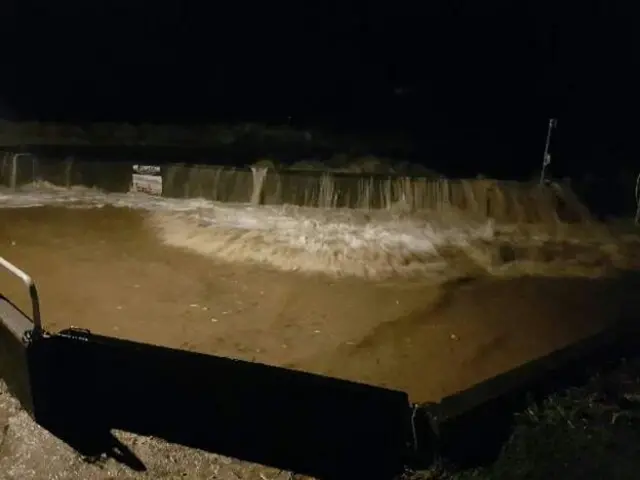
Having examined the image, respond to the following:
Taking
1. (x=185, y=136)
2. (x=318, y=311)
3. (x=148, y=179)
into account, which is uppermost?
(x=185, y=136)

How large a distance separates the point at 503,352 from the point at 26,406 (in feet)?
10.1

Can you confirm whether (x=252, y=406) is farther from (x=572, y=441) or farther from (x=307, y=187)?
(x=307, y=187)

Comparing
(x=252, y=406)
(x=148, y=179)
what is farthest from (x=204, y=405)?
(x=148, y=179)

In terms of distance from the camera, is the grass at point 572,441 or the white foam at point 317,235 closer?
the grass at point 572,441

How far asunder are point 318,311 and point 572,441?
2.64 metres

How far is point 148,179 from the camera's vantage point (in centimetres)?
895

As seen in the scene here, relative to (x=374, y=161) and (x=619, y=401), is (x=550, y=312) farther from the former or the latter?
(x=374, y=161)

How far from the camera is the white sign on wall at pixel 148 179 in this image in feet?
29.2

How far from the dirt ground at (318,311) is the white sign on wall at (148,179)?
5.66ft

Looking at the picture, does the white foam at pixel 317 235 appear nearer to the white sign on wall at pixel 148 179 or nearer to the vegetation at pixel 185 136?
the white sign on wall at pixel 148 179

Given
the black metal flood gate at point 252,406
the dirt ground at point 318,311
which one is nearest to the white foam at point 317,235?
the dirt ground at point 318,311

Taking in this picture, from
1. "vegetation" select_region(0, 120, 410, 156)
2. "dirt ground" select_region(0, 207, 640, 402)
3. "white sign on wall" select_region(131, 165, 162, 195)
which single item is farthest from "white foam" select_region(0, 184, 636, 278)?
"vegetation" select_region(0, 120, 410, 156)

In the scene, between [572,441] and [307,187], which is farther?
[307,187]

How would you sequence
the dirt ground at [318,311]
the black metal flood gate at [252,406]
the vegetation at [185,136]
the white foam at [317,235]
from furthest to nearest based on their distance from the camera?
1. the vegetation at [185,136]
2. the white foam at [317,235]
3. the dirt ground at [318,311]
4. the black metal flood gate at [252,406]
